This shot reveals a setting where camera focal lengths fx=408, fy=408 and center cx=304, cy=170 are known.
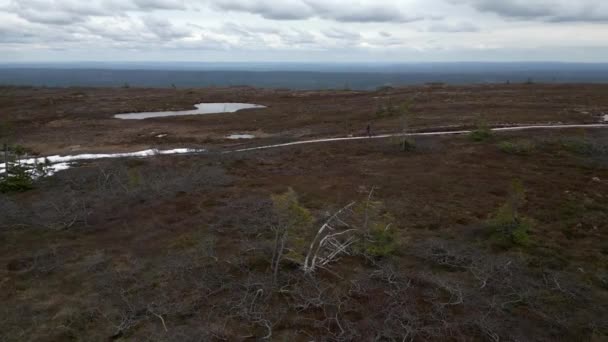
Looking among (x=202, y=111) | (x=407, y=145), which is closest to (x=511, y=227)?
(x=407, y=145)

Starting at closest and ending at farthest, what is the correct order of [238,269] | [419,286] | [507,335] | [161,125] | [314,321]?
[507,335]
[314,321]
[419,286]
[238,269]
[161,125]

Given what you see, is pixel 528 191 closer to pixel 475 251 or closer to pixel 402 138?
pixel 475 251

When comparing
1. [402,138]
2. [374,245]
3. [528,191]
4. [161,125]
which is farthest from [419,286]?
[161,125]

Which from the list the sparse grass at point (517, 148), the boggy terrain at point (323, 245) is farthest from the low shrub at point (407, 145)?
the sparse grass at point (517, 148)

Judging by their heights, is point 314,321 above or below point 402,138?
below

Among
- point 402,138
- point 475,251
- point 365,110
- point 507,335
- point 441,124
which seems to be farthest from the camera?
point 365,110

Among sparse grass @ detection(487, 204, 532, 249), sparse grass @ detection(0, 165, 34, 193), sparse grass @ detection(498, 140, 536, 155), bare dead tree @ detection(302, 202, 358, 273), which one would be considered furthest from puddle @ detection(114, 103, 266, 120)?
sparse grass @ detection(487, 204, 532, 249)
